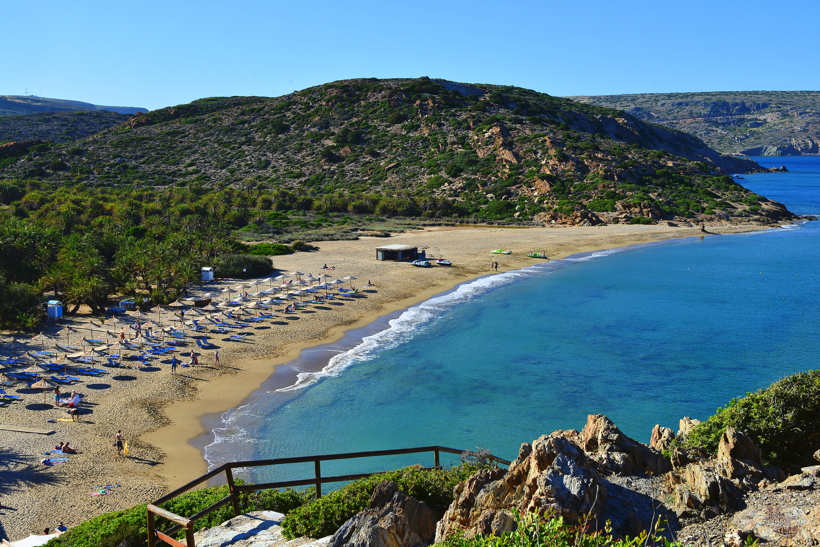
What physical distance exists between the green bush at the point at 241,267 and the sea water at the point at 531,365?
605 inches

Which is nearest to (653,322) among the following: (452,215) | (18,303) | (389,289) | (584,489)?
(389,289)

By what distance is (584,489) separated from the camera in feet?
23.0

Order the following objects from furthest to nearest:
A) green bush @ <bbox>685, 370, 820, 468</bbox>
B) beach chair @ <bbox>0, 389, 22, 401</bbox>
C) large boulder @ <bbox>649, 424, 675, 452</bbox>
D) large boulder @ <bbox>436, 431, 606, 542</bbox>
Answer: beach chair @ <bbox>0, 389, 22, 401</bbox> < large boulder @ <bbox>649, 424, 675, 452</bbox> < green bush @ <bbox>685, 370, 820, 468</bbox> < large boulder @ <bbox>436, 431, 606, 542</bbox>

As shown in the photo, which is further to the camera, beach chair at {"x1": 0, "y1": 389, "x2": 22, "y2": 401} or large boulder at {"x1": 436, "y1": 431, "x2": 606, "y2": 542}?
beach chair at {"x1": 0, "y1": 389, "x2": 22, "y2": 401}

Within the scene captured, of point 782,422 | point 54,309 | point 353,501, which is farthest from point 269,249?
point 782,422

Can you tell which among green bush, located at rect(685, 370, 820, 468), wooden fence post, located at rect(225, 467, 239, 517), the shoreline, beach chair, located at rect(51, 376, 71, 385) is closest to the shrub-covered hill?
the shoreline

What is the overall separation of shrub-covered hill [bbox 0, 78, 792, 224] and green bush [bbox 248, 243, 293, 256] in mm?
29348

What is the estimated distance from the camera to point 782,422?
9.46 metres

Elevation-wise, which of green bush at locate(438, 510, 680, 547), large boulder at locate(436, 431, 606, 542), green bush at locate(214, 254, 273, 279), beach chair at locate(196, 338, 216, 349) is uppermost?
green bush at locate(438, 510, 680, 547)

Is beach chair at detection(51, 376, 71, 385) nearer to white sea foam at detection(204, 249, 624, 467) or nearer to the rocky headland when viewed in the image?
white sea foam at detection(204, 249, 624, 467)

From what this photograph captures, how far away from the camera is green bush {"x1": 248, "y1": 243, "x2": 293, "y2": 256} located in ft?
191

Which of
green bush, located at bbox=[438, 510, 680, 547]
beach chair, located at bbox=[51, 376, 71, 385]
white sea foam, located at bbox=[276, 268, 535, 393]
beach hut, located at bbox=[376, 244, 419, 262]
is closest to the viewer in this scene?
green bush, located at bbox=[438, 510, 680, 547]

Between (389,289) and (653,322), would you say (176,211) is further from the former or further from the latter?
(653,322)

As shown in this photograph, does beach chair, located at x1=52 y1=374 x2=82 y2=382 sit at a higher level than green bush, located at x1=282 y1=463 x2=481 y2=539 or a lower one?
lower
